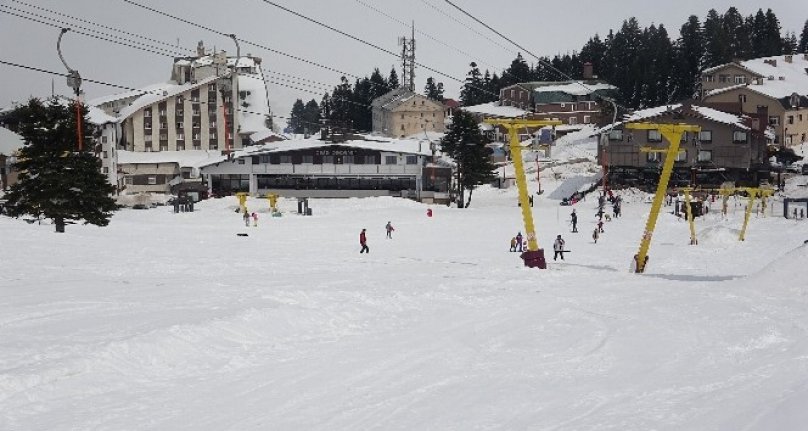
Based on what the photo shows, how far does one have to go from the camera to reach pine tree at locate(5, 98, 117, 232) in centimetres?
3412

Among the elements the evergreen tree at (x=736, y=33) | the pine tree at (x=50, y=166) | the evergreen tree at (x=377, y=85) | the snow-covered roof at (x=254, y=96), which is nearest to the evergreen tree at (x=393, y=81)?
the evergreen tree at (x=377, y=85)

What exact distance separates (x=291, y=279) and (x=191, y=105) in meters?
75.9

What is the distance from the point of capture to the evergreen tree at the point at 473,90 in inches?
5037

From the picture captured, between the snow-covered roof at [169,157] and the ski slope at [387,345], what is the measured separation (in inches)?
2256

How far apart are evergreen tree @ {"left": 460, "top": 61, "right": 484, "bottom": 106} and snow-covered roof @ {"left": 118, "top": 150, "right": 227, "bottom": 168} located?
4977 centimetres

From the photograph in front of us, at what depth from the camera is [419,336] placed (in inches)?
559

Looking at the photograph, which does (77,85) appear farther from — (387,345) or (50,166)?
(387,345)

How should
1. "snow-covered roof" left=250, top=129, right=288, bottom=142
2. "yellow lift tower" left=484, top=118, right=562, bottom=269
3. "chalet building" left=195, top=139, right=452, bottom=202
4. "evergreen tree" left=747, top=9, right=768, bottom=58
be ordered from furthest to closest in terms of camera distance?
"evergreen tree" left=747, top=9, right=768, bottom=58, "snow-covered roof" left=250, top=129, right=288, bottom=142, "chalet building" left=195, top=139, right=452, bottom=202, "yellow lift tower" left=484, top=118, right=562, bottom=269

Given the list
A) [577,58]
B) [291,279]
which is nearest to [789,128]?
[577,58]

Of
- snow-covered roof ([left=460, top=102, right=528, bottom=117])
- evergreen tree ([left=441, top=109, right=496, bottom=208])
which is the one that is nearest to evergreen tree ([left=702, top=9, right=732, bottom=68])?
snow-covered roof ([left=460, top=102, right=528, bottom=117])

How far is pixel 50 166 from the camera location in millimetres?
34156

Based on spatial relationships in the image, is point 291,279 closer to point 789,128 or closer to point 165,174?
point 165,174

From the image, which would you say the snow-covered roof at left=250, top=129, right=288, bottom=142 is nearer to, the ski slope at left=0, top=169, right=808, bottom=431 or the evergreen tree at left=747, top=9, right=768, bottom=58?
the ski slope at left=0, top=169, right=808, bottom=431

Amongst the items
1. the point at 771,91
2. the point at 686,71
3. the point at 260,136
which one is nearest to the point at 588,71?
the point at 686,71
